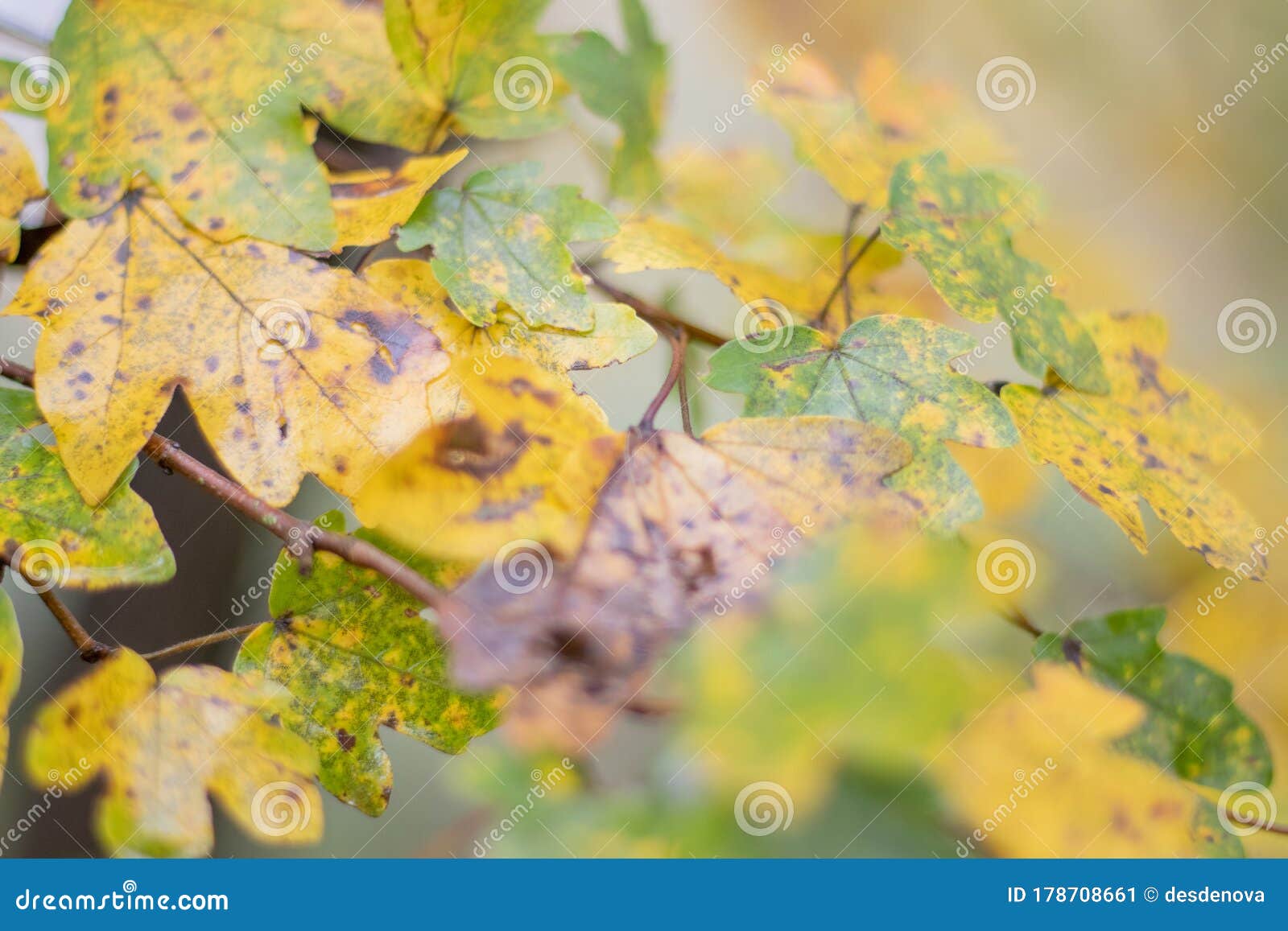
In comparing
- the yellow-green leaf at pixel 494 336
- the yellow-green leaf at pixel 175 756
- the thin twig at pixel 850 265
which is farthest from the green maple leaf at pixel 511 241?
the yellow-green leaf at pixel 175 756

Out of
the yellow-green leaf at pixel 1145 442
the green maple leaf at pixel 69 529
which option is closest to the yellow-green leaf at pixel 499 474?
the green maple leaf at pixel 69 529

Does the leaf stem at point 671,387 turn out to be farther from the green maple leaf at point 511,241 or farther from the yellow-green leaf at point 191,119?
the yellow-green leaf at point 191,119

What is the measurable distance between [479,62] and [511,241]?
0.11 m

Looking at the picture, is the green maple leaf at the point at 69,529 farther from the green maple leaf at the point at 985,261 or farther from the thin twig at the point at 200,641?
the green maple leaf at the point at 985,261

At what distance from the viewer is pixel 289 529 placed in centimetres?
46

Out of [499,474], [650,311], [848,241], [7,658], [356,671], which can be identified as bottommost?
[7,658]

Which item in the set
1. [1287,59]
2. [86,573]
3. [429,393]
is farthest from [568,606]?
[1287,59]

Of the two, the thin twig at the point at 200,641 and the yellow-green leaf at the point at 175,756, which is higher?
the thin twig at the point at 200,641

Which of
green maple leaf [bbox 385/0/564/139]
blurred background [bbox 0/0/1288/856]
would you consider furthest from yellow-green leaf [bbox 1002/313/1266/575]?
green maple leaf [bbox 385/0/564/139]

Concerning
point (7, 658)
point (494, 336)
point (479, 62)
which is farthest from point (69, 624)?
point (479, 62)

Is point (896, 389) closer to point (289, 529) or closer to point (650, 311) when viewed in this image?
point (650, 311)

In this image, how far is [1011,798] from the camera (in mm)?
417

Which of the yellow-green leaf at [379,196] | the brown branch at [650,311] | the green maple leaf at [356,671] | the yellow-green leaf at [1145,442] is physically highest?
the yellow-green leaf at [1145,442]

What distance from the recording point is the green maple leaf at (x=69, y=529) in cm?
45
